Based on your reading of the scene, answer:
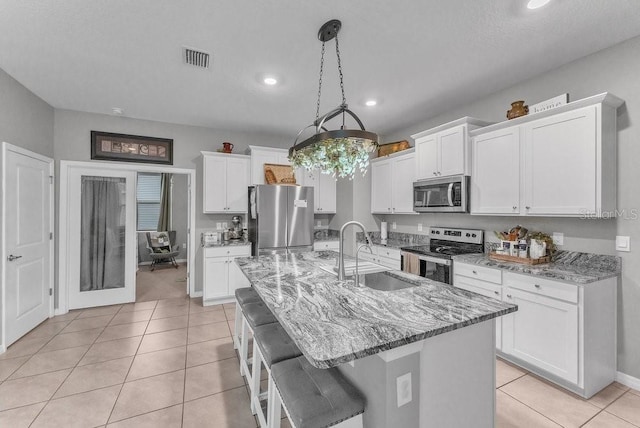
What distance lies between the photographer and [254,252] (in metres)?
4.33

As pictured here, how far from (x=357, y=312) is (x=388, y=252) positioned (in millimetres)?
2853

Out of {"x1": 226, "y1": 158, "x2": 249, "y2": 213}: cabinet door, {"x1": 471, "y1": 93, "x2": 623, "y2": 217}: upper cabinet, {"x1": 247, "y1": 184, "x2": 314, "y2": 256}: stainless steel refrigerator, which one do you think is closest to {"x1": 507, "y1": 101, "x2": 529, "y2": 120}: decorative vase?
{"x1": 471, "y1": 93, "x2": 623, "y2": 217}: upper cabinet

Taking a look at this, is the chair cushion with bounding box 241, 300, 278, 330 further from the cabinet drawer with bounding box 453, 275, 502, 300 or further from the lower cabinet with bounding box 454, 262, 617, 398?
the lower cabinet with bounding box 454, 262, 617, 398

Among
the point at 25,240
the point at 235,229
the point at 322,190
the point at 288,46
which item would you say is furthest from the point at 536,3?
the point at 25,240

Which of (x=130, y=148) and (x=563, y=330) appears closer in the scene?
(x=563, y=330)

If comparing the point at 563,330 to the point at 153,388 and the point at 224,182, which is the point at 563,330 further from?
the point at 224,182

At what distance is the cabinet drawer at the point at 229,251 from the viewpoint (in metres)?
4.15

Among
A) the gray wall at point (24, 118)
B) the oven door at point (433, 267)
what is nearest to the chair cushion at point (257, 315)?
the oven door at point (433, 267)

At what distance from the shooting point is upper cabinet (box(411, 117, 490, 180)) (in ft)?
10.4

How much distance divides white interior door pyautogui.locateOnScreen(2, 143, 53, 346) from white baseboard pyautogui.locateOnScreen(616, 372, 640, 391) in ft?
18.4

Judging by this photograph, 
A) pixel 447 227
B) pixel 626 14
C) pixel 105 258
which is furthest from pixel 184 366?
pixel 626 14

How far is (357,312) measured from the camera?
1.37 m

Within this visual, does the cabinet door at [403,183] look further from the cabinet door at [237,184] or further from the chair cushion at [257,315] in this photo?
the chair cushion at [257,315]

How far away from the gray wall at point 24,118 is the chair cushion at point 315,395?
3632 millimetres
